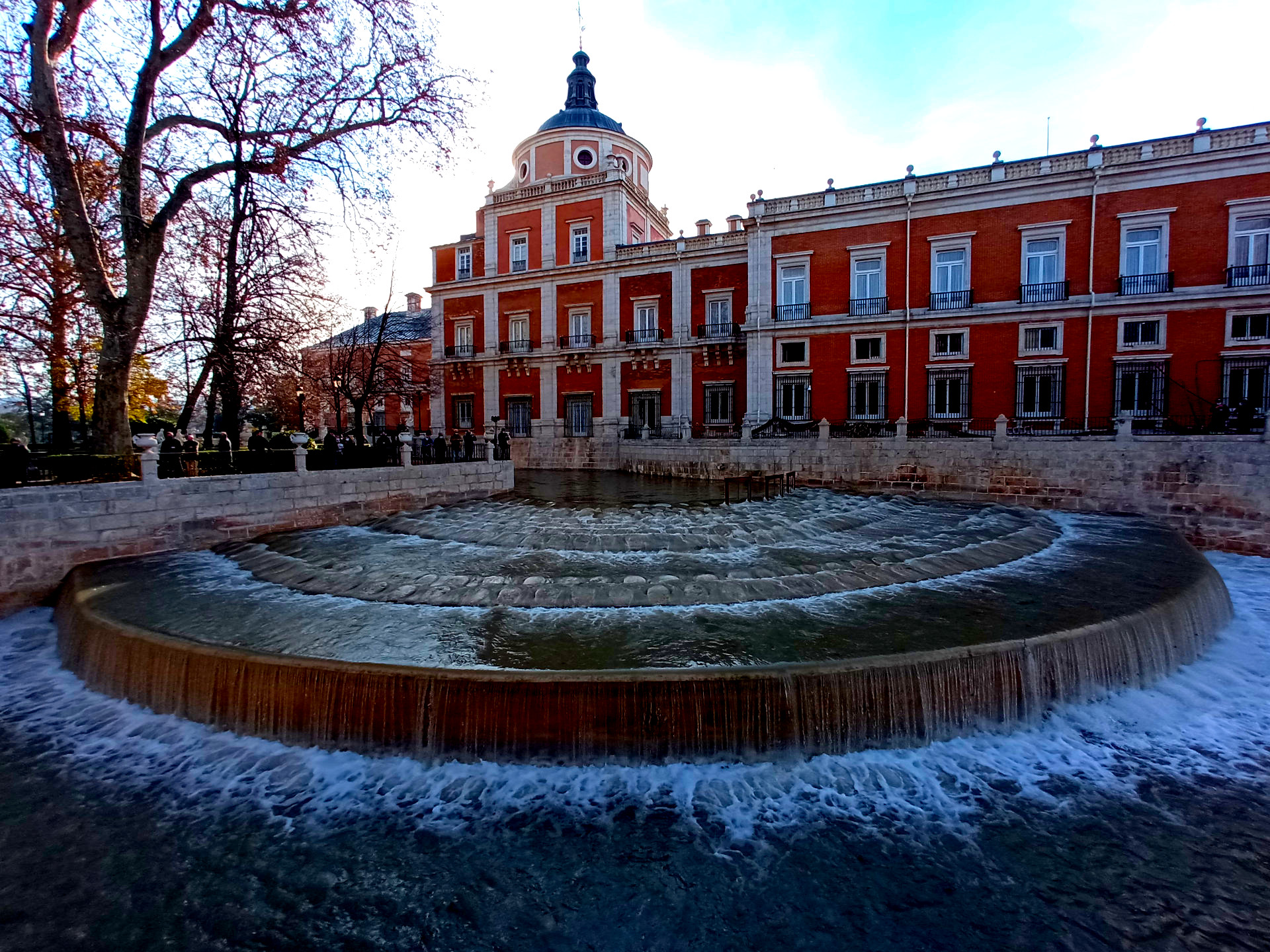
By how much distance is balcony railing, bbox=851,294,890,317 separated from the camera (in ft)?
78.6

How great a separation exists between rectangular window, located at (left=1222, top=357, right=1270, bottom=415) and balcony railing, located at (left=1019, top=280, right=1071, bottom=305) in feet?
16.5

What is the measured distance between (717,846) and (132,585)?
8816mm

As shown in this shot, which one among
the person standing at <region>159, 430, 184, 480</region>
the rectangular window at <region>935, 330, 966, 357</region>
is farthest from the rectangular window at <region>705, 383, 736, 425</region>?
the person standing at <region>159, 430, 184, 480</region>

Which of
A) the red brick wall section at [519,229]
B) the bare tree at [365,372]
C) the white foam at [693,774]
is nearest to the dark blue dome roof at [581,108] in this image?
the red brick wall section at [519,229]

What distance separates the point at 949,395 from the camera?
23141 mm

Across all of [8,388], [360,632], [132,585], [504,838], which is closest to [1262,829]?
[504,838]

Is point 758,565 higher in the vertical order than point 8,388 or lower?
lower

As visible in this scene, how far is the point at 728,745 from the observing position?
197 inches

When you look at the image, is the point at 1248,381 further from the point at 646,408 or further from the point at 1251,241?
the point at 646,408

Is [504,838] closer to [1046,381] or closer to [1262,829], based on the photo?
[1262,829]

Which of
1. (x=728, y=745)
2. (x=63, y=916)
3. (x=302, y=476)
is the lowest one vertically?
(x=63, y=916)

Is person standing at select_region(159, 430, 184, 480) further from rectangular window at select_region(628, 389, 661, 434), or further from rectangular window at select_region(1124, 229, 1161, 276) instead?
rectangular window at select_region(1124, 229, 1161, 276)

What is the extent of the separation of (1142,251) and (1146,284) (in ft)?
3.61

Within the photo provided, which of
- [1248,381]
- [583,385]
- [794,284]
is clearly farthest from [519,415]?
[1248,381]
